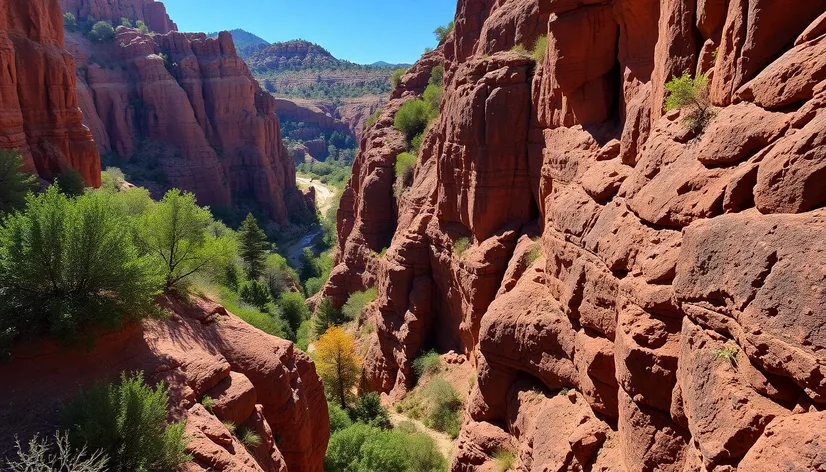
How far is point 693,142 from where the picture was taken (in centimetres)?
870

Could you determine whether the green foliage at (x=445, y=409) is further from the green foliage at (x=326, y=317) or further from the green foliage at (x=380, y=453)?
the green foliage at (x=326, y=317)

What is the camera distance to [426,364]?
2348 cm

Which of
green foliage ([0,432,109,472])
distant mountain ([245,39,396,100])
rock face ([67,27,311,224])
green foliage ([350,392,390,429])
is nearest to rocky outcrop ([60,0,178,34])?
rock face ([67,27,311,224])

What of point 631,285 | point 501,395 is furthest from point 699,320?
point 501,395

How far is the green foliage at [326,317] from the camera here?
3272 centimetres

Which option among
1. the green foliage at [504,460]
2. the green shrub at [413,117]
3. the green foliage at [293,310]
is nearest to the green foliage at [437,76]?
the green shrub at [413,117]

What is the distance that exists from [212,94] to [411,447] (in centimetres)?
6642

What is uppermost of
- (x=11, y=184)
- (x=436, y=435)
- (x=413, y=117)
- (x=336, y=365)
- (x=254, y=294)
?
(x=413, y=117)

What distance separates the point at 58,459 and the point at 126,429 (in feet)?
3.33

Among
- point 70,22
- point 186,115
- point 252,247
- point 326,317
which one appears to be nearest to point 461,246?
point 326,317

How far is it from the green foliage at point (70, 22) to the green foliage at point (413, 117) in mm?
62090

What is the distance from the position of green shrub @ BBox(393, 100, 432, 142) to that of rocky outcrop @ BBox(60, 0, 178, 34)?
70.6 meters

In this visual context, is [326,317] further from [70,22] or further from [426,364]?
[70,22]

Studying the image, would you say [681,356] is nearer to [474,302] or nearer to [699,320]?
[699,320]
